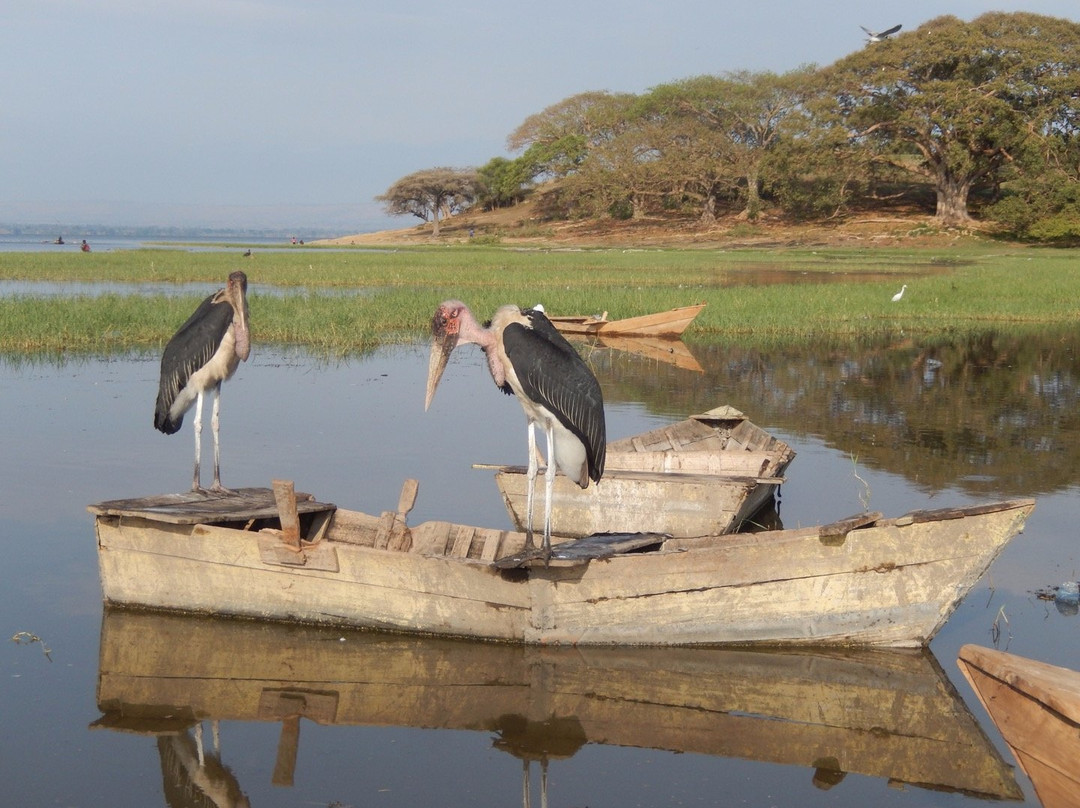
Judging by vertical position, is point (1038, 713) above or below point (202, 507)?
above

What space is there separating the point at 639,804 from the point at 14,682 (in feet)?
10.7

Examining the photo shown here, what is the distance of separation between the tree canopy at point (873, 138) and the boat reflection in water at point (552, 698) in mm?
43988

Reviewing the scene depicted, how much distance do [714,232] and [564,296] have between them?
34.0 metres

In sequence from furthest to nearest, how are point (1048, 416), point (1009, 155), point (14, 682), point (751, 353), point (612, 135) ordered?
point (612, 135) → point (1009, 155) → point (751, 353) → point (1048, 416) → point (14, 682)

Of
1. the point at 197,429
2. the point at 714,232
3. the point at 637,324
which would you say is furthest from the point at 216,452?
the point at 714,232

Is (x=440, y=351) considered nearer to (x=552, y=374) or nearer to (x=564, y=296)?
(x=552, y=374)

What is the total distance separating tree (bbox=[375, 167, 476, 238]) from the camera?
3159 inches

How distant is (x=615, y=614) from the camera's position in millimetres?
6844

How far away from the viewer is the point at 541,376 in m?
6.85

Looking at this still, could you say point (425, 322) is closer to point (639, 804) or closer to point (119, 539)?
point (119, 539)

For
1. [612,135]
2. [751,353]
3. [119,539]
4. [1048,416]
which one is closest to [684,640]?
[119,539]

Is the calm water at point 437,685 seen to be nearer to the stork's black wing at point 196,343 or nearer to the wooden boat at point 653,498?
the wooden boat at point 653,498

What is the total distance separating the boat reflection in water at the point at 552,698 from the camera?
5.84 meters

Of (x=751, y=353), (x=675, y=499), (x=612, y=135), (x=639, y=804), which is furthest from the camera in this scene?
(x=612, y=135)
